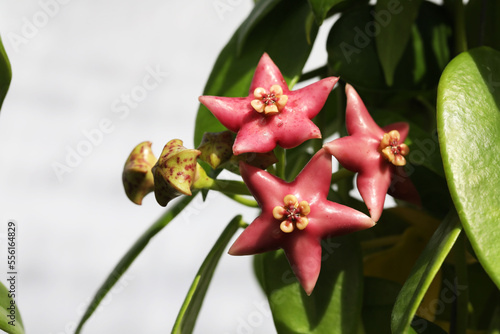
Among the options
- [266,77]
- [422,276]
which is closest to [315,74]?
[266,77]

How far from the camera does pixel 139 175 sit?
52 cm

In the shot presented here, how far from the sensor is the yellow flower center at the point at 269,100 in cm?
49

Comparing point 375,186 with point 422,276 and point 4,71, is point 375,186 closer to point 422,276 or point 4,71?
point 422,276

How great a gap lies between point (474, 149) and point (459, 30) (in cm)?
20

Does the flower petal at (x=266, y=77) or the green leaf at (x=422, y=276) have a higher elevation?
the flower petal at (x=266, y=77)

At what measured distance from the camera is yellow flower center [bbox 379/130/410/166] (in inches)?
19.6

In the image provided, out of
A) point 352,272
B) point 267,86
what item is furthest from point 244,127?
point 352,272

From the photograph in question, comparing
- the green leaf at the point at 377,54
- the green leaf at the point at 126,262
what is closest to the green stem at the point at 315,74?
the green leaf at the point at 377,54

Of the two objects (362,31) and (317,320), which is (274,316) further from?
(362,31)

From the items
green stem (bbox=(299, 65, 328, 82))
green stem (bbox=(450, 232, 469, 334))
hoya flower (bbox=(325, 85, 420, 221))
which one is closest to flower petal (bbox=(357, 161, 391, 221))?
hoya flower (bbox=(325, 85, 420, 221))

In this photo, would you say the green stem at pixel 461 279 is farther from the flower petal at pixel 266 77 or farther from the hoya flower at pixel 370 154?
the flower petal at pixel 266 77

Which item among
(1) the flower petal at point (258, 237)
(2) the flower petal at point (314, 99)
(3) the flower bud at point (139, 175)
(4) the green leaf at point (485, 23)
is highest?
(3) the flower bud at point (139, 175)

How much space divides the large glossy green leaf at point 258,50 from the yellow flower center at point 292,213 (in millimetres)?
151

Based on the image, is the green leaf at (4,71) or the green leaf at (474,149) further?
the green leaf at (4,71)
